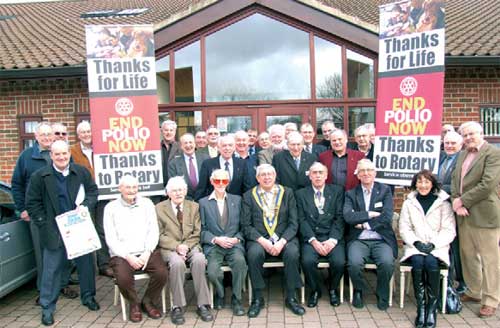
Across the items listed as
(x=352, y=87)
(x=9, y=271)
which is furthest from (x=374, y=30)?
(x=9, y=271)

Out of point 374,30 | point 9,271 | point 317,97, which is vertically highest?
point 374,30

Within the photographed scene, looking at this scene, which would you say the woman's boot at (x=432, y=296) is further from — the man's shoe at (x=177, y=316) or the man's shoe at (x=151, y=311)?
the man's shoe at (x=151, y=311)

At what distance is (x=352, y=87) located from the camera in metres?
7.59

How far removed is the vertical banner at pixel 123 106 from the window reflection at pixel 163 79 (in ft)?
8.15

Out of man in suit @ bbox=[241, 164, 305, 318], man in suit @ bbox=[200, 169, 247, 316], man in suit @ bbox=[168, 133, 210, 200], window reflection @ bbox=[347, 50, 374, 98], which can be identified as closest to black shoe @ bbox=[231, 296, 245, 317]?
man in suit @ bbox=[200, 169, 247, 316]

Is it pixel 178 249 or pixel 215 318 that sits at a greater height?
pixel 178 249

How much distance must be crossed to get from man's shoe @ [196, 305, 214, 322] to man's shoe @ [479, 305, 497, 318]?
269 centimetres

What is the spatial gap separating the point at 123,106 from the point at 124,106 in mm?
12

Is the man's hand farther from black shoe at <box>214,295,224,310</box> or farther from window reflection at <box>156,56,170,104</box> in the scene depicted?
window reflection at <box>156,56,170,104</box>

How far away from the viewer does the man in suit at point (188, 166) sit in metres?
5.30

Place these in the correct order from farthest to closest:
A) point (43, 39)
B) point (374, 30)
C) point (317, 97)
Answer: point (43, 39)
point (317, 97)
point (374, 30)

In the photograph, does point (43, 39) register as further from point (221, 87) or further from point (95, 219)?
point (95, 219)

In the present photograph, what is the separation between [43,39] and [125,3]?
13.4 ft

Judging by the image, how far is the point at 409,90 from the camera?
496 centimetres
